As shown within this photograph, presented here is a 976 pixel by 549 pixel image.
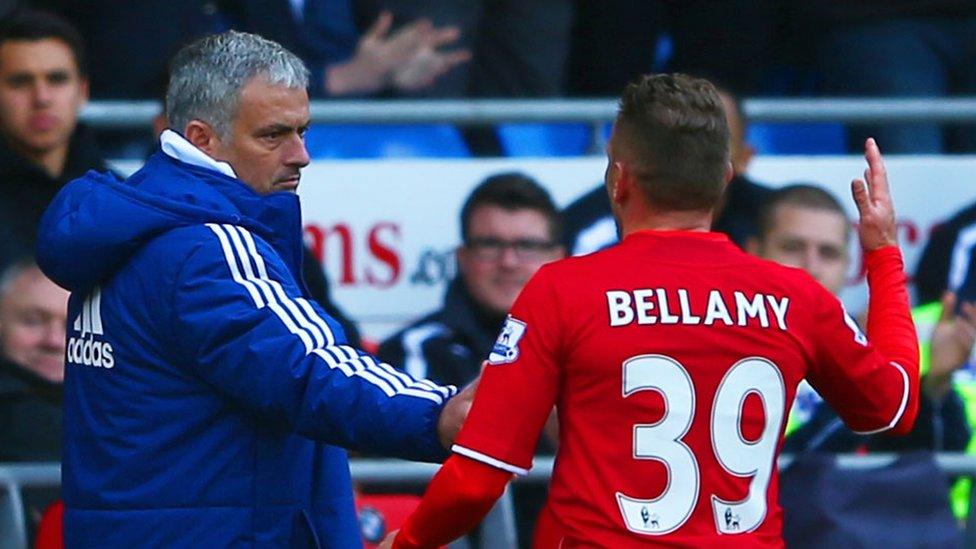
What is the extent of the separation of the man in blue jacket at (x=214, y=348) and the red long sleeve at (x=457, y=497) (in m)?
0.06

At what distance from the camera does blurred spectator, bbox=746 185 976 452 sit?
589 cm

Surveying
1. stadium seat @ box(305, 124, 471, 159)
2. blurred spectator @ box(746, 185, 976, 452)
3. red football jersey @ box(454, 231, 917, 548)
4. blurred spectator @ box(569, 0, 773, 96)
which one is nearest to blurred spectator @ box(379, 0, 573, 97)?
blurred spectator @ box(569, 0, 773, 96)

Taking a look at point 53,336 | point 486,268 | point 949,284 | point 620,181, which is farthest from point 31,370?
point 949,284

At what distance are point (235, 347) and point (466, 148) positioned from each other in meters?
3.06

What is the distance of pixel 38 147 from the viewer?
5.62 metres

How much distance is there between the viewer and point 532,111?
5965mm

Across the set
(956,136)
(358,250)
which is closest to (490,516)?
(358,250)

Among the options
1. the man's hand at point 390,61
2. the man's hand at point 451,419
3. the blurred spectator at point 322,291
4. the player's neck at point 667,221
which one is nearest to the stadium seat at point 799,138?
the man's hand at point 390,61

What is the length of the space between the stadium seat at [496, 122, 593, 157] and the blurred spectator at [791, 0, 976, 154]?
0.98 metres

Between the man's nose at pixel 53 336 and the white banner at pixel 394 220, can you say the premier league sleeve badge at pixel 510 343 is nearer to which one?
the man's nose at pixel 53 336

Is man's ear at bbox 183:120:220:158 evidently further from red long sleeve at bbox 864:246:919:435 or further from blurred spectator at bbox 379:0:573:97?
blurred spectator at bbox 379:0:573:97

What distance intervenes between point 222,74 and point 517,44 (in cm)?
326

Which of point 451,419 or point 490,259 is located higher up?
point 451,419

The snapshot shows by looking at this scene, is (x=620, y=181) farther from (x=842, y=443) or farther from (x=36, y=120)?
(x=36, y=120)
